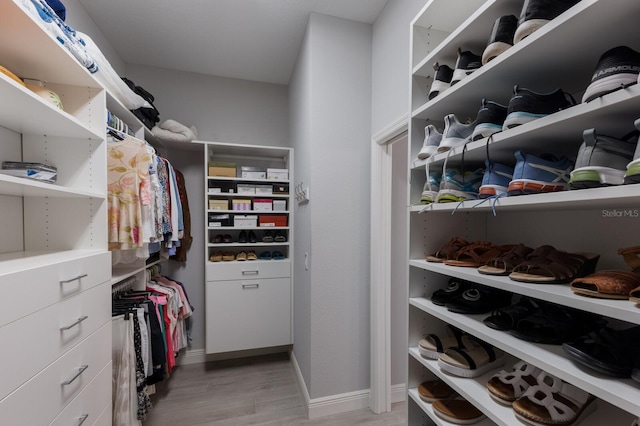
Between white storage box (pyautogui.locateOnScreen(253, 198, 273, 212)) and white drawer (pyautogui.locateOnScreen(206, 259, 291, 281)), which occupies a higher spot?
white storage box (pyautogui.locateOnScreen(253, 198, 273, 212))

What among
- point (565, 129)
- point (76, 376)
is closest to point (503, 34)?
point (565, 129)

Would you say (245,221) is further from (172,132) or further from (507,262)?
(507,262)

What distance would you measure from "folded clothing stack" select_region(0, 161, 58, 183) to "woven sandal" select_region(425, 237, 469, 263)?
5.41 feet

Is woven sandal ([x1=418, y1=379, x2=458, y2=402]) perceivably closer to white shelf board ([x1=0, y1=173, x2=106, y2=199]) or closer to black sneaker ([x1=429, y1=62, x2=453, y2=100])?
black sneaker ([x1=429, y1=62, x2=453, y2=100])

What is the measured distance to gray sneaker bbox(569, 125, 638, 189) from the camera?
1.69 feet

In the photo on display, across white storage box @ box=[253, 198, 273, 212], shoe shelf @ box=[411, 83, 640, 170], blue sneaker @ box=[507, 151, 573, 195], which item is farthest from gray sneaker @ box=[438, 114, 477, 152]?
white storage box @ box=[253, 198, 273, 212]

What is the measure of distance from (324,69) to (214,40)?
38.6 inches

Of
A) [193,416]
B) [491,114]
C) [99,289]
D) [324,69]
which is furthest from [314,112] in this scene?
[193,416]

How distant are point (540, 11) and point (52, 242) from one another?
2058mm

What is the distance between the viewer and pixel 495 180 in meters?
0.79

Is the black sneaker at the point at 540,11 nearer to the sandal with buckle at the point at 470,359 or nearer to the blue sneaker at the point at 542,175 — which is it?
the blue sneaker at the point at 542,175

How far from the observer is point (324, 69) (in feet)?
5.95

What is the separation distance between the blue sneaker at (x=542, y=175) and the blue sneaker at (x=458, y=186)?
0.79 feet

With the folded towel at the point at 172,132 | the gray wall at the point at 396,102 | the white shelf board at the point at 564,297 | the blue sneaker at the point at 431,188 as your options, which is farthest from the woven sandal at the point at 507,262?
the folded towel at the point at 172,132
